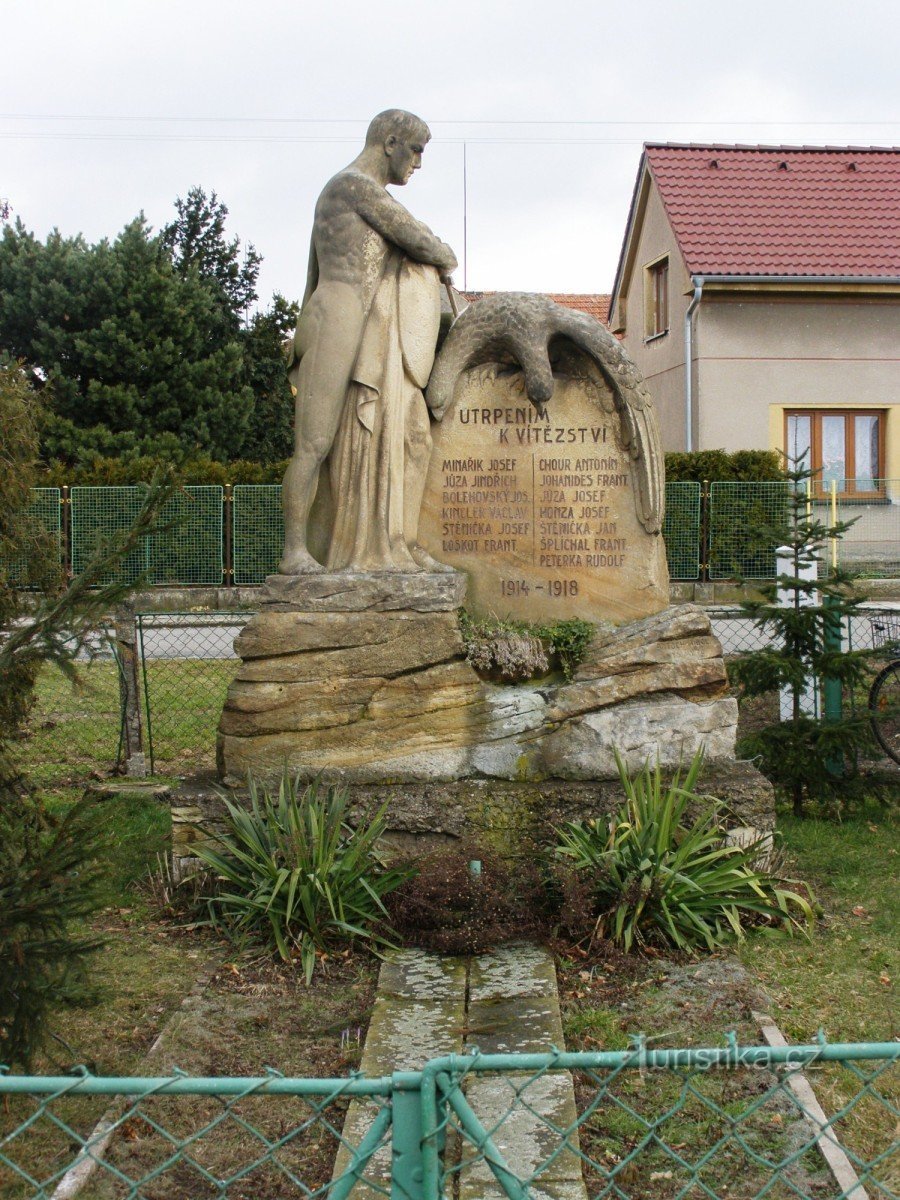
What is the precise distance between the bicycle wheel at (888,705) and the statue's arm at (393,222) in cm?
417

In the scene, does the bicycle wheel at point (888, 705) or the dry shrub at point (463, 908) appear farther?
the bicycle wheel at point (888, 705)

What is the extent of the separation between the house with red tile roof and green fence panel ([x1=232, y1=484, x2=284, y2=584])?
7083mm

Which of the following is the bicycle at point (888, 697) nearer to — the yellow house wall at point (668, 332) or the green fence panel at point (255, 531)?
the green fence panel at point (255, 531)

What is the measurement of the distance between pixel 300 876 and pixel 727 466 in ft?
49.5

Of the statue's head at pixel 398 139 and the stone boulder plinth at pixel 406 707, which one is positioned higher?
the statue's head at pixel 398 139

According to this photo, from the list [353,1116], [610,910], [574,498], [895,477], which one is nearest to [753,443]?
[895,477]

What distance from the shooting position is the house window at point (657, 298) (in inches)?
941

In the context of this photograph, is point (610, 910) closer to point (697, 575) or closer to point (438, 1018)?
point (438, 1018)

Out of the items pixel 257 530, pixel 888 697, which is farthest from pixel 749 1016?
pixel 257 530

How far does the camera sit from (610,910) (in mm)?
5387

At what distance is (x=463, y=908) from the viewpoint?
550 cm

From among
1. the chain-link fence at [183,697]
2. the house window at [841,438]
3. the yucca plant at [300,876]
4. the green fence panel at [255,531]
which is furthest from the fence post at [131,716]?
the house window at [841,438]

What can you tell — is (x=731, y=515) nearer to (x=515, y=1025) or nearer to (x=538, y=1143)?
(x=515, y=1025)

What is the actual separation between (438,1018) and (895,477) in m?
18.8
